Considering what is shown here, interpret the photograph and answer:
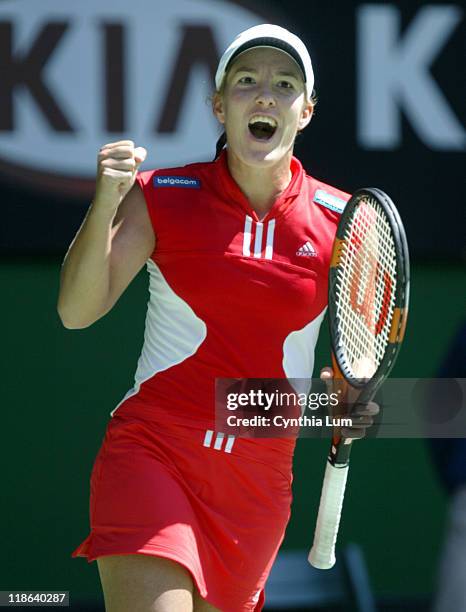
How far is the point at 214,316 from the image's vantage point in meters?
3.42

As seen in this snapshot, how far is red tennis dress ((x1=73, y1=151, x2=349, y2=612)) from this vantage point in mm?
3354

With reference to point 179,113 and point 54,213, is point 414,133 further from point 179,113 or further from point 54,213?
point 54,213

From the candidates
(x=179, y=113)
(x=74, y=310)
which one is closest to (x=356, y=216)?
(x=74, y=310)

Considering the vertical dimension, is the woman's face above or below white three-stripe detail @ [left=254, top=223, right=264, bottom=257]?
above

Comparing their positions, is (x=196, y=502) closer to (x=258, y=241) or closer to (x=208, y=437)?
(x=208, y=437)

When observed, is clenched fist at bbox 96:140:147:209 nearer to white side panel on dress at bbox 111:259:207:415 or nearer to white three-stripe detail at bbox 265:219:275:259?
white side panel on dress at bbox 111:259:207:415

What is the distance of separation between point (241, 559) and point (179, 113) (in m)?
2.11

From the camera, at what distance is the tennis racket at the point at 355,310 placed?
3.43 meters

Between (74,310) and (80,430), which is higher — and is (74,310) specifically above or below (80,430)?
above

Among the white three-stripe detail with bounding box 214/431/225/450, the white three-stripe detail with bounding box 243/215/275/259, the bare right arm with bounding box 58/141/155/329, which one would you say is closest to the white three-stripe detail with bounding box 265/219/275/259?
the white three-stripe detail with bounding box 243/215/275/259

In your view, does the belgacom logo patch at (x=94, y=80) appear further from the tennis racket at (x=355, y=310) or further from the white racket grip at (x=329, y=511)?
the white racket grip at (x=329, y=511)

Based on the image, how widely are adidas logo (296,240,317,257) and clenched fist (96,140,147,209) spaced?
1.81 feet

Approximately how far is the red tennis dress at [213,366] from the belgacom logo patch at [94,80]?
60.4 inches

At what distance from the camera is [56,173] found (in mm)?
5047
